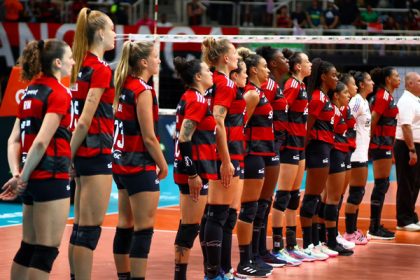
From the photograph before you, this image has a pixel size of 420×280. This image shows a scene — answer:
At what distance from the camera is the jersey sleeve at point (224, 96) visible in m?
8.62

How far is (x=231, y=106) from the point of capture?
8844mm

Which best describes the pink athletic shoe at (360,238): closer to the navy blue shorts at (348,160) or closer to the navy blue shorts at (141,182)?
the navy blue shorts at (348,160)

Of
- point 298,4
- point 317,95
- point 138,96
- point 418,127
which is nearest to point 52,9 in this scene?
point 298,4

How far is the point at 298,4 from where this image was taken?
27188mm

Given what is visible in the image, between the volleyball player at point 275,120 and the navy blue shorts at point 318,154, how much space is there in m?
A: 0.56

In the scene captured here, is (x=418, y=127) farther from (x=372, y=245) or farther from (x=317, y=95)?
(x=317, y=95)

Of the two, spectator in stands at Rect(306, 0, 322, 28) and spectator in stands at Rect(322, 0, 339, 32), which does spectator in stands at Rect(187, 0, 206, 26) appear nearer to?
spectator in stands at Rect(306, 0, 322, 28)

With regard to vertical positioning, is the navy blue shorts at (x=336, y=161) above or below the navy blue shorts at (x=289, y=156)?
below

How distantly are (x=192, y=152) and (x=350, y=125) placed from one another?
3896 millimetres

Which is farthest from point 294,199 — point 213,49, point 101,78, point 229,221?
point 101,78

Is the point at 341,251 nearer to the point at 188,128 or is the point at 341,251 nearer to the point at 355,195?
the point at 355,195

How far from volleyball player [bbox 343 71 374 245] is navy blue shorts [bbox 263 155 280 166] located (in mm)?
2406

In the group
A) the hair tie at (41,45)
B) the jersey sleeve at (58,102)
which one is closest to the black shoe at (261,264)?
the jersey sleeve at (58,102)

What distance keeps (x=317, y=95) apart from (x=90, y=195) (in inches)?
166
